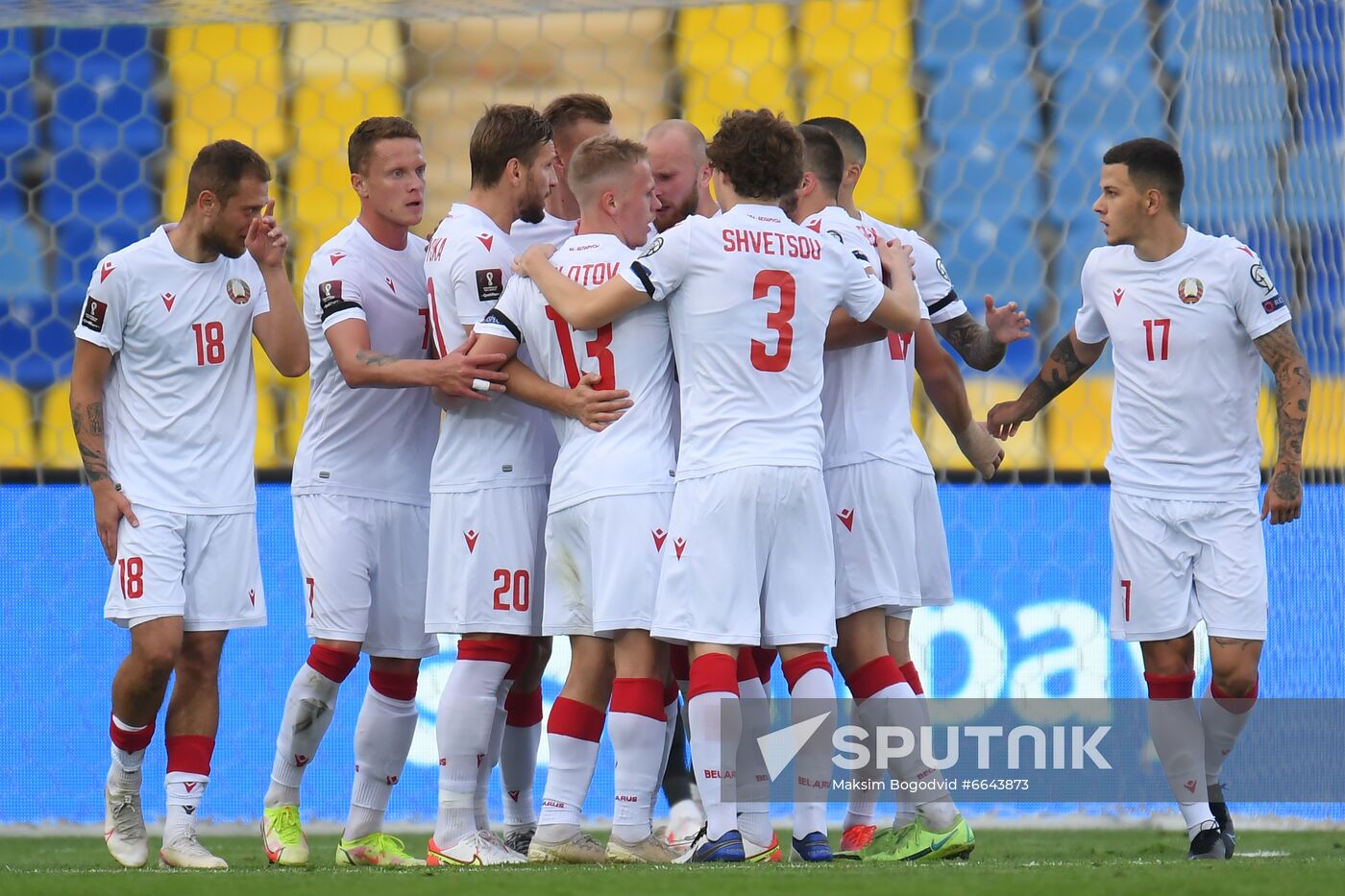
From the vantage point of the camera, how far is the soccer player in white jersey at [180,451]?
15.8 ft

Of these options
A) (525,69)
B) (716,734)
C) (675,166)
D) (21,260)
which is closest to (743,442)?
(716,734)

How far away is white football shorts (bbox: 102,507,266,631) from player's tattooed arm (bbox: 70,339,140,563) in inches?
1.6

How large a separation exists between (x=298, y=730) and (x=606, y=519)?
4.21 ft

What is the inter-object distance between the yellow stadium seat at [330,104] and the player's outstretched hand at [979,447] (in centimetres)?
394

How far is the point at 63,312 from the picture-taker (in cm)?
802

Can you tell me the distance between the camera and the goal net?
22.9ft

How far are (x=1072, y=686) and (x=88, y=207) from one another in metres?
4.83

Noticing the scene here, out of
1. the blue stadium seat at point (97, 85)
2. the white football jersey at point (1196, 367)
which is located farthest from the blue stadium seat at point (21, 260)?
the white football jersey at point (1196, 367)

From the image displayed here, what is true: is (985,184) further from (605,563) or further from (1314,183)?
(605,563)

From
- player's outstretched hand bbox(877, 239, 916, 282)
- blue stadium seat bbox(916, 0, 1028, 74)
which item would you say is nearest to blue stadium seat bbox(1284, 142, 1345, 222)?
blue stadium seat bbox(916, 0, 1028, 74)

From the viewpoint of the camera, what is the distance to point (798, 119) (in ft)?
28.0

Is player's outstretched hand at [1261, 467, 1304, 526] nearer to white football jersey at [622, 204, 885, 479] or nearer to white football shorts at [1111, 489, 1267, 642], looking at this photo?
white football shorts at [1111, 489, 1267, 642]

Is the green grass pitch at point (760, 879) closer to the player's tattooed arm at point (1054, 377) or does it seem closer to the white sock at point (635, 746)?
the white sock at point (635, 746)

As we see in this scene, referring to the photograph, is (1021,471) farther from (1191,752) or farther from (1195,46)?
(1191,752)
